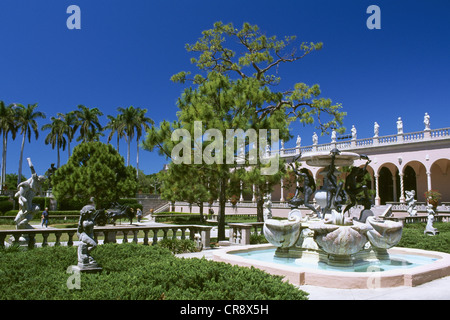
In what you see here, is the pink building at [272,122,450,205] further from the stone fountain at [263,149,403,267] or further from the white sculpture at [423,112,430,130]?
the stone fountain at [263,149,403,267]

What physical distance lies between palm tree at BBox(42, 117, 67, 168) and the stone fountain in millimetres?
56004

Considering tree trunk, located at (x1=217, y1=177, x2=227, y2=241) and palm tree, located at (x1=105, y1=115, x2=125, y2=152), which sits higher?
palm tree, located at (x1=105, y1=115, x2=125, y2=152)

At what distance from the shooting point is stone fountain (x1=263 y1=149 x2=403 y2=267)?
7.78 metres

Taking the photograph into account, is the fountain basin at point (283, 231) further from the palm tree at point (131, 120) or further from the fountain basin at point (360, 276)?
the palm tree at point (131, 120)

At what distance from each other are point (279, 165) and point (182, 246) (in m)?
6.50

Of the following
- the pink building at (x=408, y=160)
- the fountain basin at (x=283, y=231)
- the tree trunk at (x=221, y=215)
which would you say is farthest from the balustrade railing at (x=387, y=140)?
the fountain basin at (x=283, y=231)

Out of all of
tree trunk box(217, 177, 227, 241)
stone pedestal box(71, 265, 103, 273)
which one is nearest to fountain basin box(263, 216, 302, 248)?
stone pedestal box(71, 265, 103, 273)

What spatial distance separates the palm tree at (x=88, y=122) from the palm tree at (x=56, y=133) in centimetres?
349

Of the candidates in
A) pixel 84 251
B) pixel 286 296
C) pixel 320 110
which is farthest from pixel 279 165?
pixel 286 296

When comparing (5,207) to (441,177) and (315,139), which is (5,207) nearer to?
(315,139)

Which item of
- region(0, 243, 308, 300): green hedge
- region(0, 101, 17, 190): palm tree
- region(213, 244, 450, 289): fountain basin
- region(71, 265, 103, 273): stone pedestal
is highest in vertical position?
region(0, 101, 17, 190): palm tree

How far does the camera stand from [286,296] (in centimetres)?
454

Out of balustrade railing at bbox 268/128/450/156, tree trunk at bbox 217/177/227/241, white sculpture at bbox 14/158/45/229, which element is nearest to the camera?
white sculpture at bbox 14/158/45/229
